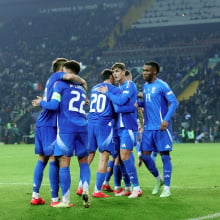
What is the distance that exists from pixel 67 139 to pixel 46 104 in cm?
54

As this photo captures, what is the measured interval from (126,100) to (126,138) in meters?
0.61

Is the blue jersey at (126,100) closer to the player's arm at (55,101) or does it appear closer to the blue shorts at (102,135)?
the blue shorts at (102,135)

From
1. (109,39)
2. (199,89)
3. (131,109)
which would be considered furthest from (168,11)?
(131,109)

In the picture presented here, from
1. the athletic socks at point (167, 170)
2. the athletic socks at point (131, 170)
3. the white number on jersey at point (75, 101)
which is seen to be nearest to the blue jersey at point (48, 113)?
the white number on jersey at point (75, 101)

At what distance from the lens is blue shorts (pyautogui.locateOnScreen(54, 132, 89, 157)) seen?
27.6 feet

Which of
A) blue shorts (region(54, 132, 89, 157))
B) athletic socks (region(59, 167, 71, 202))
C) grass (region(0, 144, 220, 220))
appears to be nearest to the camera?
grass (region(0, 144, 220, 220))

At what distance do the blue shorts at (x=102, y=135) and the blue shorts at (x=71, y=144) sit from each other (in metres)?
1.01

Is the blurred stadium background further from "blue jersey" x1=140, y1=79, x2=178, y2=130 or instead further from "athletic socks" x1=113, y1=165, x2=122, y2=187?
"blue jersey" x1=140, y1=79, x2=178, y2=130

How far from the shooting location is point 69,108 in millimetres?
8492

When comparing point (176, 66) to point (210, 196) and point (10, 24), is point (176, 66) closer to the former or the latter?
point (10, 24)

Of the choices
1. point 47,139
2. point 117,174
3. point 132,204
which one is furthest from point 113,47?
point 132,204

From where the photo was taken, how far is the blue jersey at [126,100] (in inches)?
374

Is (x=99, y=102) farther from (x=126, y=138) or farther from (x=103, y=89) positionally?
(x=126, y=138)

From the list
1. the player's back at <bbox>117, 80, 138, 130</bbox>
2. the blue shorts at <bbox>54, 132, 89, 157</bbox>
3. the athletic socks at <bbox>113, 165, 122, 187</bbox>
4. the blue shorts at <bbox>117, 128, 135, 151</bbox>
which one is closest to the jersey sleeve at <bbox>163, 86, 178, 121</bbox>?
the player's back at <bbox>117, 80, 138, 130</bbox>
